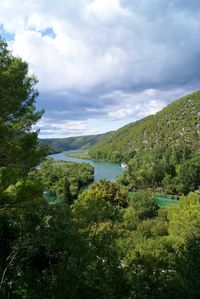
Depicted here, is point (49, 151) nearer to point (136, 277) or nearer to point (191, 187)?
point (136, 277)

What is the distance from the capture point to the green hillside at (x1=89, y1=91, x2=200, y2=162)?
156 m

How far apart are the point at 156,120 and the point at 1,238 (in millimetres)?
181055

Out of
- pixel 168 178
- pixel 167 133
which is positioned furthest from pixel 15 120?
pixel 167 133

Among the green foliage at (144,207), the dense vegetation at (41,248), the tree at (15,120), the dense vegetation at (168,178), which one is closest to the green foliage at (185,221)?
the green foliage at (144,207)

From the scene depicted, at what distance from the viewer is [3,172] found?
980 centimetres

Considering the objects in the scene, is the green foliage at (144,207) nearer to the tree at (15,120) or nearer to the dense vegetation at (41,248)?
the dense vegetation at (41,248)

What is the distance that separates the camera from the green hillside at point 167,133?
156 metres

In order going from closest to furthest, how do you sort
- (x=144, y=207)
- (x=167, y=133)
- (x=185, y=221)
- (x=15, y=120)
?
1. (x=15, y=120)
2. (x=185, y=221)
3. (x=144, y=207)
4. (x=167, y=133)

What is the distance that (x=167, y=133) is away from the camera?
550 ft

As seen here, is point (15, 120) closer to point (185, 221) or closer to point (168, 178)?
point (185, 221)

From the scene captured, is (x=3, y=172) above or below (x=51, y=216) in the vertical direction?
above

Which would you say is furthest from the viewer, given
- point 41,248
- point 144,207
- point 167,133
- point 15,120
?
point 167,133

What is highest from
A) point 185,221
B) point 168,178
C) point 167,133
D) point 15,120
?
point 167,133

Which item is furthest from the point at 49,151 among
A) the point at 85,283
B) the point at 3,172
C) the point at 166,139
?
the point at 166,139
